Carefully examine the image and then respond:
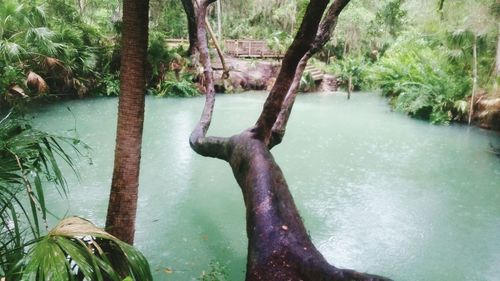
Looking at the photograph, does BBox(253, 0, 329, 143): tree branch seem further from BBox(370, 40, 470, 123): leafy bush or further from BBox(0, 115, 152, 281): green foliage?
BBox(370, 40, 470, 123): leafy bush

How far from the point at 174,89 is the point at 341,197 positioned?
11904 mm

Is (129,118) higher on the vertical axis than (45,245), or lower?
higher

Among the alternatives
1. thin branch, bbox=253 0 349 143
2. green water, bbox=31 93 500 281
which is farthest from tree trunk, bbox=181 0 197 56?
green water, bbox=31 93 500 281

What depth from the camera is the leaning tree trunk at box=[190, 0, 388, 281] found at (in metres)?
2.00

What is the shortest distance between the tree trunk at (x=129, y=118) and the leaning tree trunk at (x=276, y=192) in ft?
2.67

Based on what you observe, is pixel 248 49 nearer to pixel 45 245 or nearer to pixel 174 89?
pixel 174 89

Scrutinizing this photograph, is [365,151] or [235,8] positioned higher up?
[235,8]

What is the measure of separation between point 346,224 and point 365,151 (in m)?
4.15

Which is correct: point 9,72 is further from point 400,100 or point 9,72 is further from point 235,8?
point 235,8

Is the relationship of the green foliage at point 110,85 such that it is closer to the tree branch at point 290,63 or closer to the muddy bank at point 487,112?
the muddy bank at point 487,112

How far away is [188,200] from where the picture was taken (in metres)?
5.67

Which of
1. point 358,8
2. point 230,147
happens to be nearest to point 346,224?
point 230,147

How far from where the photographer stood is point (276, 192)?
2.67 m

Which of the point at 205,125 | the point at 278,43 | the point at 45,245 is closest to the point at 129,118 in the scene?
the point at 45,245
